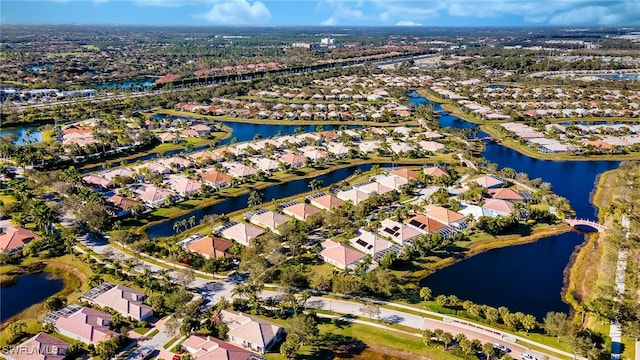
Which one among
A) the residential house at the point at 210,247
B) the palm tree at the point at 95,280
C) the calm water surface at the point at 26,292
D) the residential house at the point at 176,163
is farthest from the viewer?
the residential house at the point at 176,163

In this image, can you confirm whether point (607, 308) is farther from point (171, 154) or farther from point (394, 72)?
point (394, 72)

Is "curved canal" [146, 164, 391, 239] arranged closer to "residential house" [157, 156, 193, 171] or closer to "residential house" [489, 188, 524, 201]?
"residential house" [157, 156, 193, 171]

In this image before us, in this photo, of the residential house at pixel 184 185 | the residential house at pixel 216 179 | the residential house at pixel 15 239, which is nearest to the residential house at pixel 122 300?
the residential house at pixel 15 239

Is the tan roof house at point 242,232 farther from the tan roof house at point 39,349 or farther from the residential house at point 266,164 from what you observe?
the residential house at point 266,164

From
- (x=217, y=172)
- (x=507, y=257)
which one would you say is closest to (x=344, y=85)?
(x=217, y=172)

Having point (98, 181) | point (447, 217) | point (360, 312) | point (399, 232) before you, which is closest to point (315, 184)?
point (399, 232)

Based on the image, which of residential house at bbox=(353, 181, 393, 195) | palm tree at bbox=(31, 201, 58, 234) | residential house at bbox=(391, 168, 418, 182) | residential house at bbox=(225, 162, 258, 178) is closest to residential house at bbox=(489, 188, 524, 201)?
residential house at bbox=(391, 168, 418, 182)
